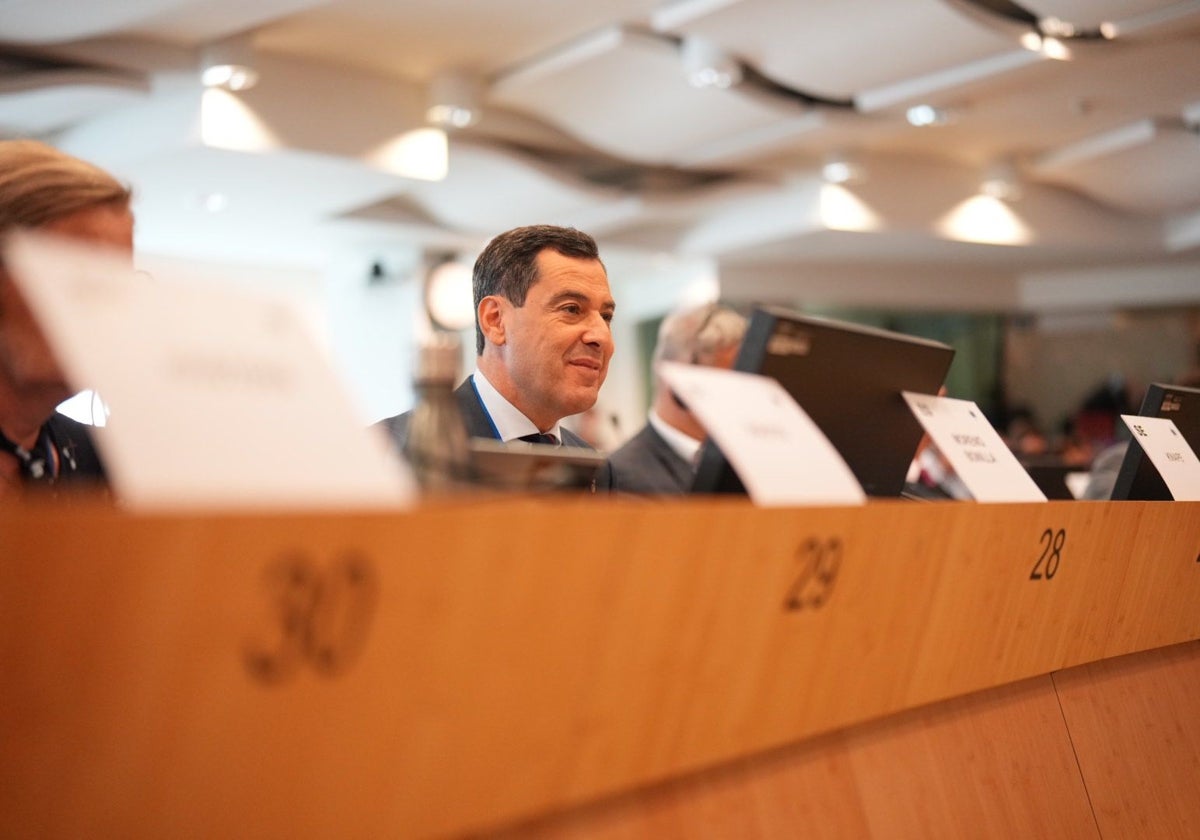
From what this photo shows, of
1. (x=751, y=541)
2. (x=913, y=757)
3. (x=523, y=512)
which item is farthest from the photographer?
(x=913, y=757)

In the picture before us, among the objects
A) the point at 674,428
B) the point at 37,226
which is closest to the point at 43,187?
the point at 37,226

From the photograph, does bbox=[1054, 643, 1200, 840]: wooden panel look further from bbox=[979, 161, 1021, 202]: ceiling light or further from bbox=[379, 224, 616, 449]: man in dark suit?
bbox=[979, 161, 1021, 202]: ceiling light

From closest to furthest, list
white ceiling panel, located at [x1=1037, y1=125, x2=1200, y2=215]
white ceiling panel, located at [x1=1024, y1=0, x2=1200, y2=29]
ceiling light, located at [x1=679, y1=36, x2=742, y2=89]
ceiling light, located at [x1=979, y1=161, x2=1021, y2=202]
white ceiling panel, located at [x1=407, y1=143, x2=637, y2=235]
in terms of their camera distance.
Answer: white ceiling panel, located at [x1=1024, y1=0, x2=1200, y2=29] → ceiling light, located at [x1=679, y1=36, x2=742, y2=89] → white ceiling panel, located at [x1=407, y1=143, x2=637, y2=235] → white ceiling panel, located at [x1=1037, y1=125, x2=1200, y2=215] → ceiling light, located at [x1=979, y1=161, x2=1021, y2=202]

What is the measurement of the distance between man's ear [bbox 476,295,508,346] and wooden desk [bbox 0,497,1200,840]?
1.32 meters

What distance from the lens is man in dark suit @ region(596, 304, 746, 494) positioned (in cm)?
240

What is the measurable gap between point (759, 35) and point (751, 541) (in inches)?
184

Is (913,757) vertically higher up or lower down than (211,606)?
lower down

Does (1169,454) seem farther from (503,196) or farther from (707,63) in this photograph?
(503,196)

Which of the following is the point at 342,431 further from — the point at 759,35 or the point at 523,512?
the point at 759,35

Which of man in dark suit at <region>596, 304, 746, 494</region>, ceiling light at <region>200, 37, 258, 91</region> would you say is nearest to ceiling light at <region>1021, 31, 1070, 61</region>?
man in dark suit at <region>596, 304, 746, 494</region>

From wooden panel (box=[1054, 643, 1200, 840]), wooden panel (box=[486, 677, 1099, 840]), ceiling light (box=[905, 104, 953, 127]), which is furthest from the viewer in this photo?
ceiling light (box=[905, 104, 953, 127])

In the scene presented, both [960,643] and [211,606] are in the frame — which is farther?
[960,643]

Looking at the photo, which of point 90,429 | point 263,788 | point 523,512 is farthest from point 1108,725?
point 90,429

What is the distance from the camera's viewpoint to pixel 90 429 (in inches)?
58.9
